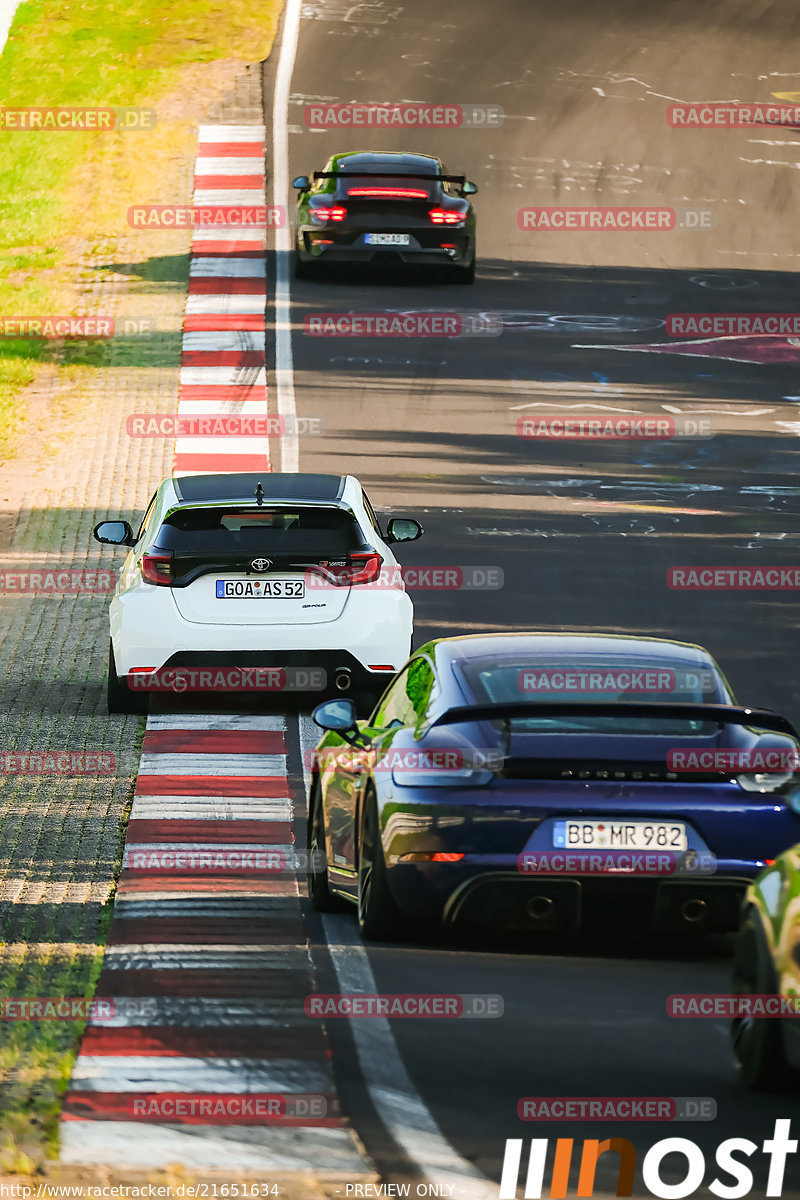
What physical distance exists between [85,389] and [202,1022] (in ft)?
77.3

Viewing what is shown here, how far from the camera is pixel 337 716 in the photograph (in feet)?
30.4

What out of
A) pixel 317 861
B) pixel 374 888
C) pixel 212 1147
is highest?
pixel 212 1147

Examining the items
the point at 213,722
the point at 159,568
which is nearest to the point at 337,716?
the point at 159,568

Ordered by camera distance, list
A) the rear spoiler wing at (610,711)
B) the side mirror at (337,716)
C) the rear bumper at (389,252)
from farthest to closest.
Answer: the rear bumper at (389,252), the side mirror at (337,716), the rear spoiler wing at (610,711)

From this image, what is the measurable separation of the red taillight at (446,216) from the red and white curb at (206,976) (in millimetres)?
15988

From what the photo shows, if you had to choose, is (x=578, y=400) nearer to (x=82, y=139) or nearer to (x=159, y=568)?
(x=159, y=568)

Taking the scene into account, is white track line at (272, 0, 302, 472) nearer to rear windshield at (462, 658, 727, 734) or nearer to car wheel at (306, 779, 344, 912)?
car wheel at (306, 779, 344, 912)

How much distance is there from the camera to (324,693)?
14.9m

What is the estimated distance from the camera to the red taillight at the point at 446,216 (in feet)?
97.1

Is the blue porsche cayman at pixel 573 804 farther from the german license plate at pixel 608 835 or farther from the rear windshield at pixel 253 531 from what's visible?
the rear windshield at pixel 253 531

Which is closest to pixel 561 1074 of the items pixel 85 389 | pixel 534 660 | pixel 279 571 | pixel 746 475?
pixel 534 660

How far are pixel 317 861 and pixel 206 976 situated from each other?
149 centimetres

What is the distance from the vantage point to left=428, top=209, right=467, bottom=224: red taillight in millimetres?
29594

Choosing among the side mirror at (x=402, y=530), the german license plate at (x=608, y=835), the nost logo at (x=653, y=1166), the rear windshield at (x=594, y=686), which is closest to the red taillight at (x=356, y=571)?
the side mirror at (x=402, y=530)
